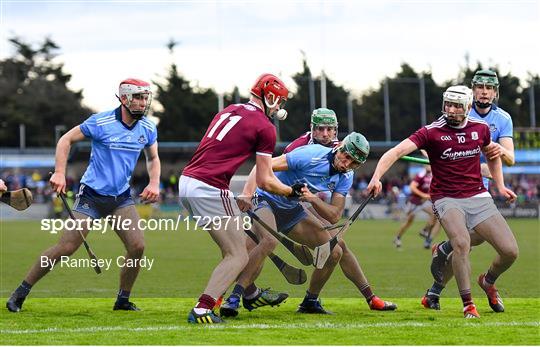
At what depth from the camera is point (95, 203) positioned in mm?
11531

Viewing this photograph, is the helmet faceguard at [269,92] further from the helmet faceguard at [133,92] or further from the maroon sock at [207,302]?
the maroon sock at [207,302]

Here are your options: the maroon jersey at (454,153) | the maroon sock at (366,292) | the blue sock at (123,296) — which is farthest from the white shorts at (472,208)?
the blue sock at (123,296)

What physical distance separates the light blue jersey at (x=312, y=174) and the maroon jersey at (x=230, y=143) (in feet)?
3.03

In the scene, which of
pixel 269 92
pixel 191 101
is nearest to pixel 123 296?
pixel 269 92

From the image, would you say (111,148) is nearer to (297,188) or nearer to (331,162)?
(297,188)

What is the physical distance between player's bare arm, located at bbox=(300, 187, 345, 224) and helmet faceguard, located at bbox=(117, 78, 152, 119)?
1.98 meters

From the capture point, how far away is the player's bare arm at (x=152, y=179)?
11555 mm

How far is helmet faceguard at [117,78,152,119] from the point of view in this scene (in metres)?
11.4

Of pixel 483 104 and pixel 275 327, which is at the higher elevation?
pixel 483 104

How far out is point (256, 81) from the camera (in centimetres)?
1047

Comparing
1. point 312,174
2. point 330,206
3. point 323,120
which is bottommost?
point 330,206

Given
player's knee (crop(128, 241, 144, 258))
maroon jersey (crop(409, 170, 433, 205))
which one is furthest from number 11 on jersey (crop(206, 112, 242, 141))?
maroon jersey (crop(409, 170, 433, 205))

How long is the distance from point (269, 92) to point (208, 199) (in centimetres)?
120

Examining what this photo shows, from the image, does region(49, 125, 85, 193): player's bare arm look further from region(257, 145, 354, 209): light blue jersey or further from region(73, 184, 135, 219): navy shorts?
region(257, 145, 354, 209): light blue jersey
